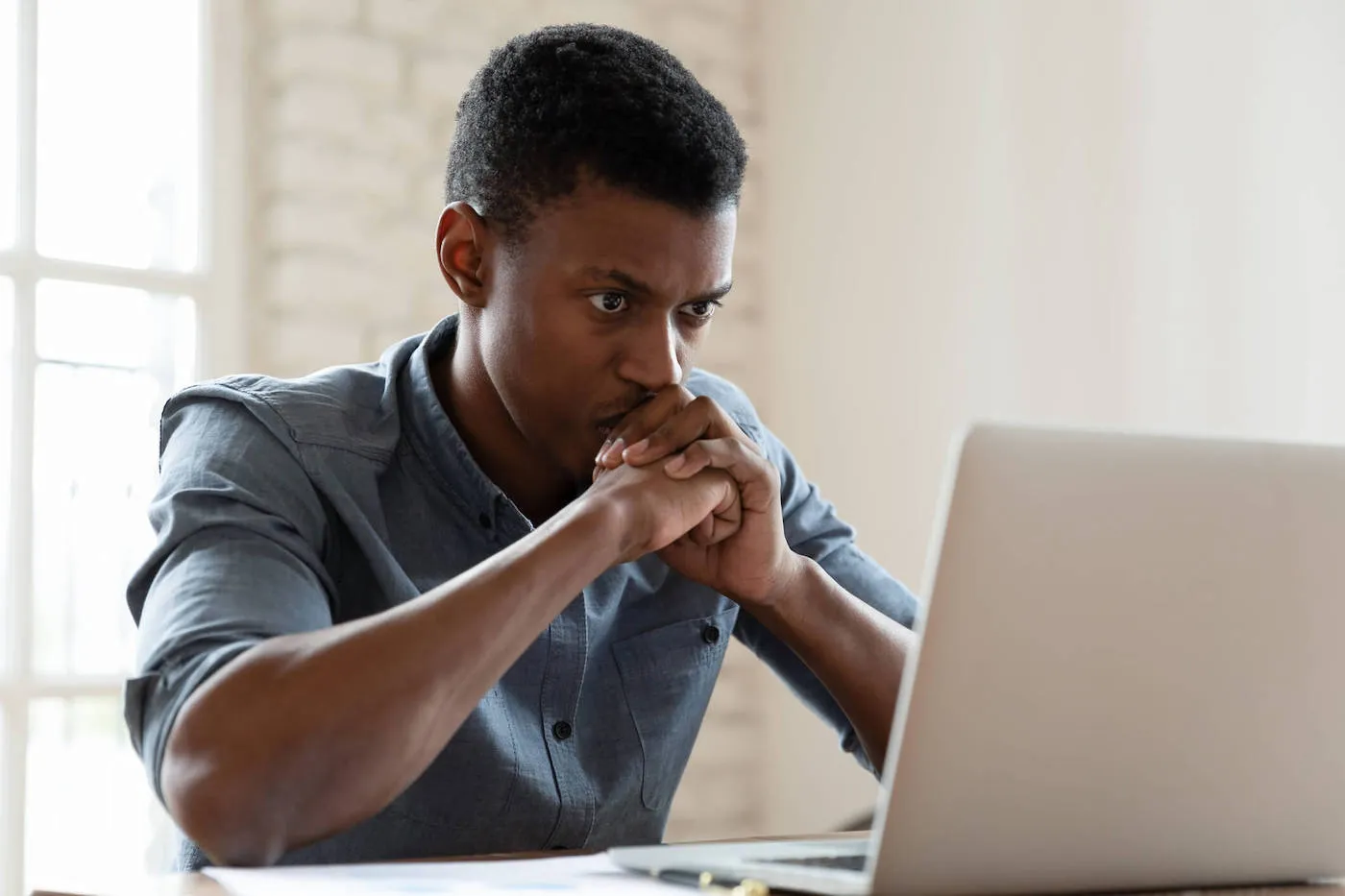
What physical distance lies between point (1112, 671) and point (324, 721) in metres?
0.47

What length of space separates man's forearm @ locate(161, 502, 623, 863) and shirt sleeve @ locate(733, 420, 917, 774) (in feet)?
1.82

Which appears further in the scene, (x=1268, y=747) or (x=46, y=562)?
(x=46, y=562)

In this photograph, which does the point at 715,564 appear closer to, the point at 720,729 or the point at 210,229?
the point at 210,229

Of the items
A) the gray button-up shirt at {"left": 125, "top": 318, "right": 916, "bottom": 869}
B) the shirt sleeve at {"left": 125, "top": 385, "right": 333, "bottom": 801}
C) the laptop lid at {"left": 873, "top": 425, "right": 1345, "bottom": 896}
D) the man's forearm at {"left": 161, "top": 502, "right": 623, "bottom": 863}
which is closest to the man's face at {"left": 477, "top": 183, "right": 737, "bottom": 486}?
the gray button-up shirt at {"left": 125, "top": 318, "right": 916, "bottom": 869}

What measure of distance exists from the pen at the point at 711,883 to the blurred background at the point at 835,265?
60.8 inches

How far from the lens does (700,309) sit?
133 cm

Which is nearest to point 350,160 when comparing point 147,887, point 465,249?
point 465,249

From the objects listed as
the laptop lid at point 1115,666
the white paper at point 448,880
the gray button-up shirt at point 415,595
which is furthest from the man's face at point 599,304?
the laptop lid at point 1115,666

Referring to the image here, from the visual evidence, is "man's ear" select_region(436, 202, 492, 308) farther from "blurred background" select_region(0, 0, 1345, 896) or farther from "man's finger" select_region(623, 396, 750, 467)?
"blurred background" select_region(0, 0, 1345, 896)

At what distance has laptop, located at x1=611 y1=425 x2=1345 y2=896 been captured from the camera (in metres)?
0.71

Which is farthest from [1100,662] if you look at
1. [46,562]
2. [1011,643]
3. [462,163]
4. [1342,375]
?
[46,562]

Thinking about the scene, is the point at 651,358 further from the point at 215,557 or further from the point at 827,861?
the point at 827,861

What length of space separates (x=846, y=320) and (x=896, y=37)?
0.54 metres

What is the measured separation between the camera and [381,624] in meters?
1.00
